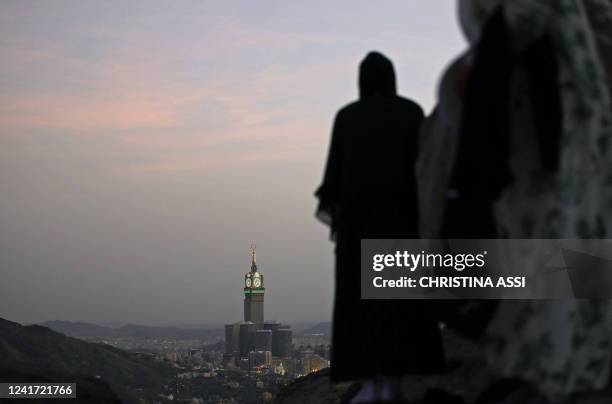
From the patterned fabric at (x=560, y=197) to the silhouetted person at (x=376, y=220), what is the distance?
71cm

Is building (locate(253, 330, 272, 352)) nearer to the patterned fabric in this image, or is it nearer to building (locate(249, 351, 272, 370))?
building (locate(249, 351, 272, 370))

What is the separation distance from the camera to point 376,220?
4480 mm

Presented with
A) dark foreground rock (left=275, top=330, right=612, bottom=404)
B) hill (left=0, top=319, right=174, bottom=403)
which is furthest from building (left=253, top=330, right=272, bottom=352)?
dark foreground rock (left=275, top=330, right=612, bottom=404)

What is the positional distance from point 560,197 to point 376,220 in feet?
3.76

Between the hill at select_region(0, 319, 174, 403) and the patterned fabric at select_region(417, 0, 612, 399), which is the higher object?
the patterned fabric at select_region(417, 0, 612, 399)

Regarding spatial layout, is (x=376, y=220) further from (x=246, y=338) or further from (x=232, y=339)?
(x=232, y=339)

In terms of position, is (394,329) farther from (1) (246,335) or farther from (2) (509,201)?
(1) (246,335)

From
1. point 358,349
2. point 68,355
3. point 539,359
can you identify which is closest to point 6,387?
point 358,349

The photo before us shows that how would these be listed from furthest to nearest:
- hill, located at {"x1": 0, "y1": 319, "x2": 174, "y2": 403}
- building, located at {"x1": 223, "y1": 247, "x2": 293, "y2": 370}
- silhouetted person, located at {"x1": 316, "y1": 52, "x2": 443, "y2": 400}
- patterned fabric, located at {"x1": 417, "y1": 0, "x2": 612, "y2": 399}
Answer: building, located at {"x1": 223, "y1": 247, "x2": 293, "y2": 370}, hill, located at {"x1": 0, "y1": 319, "x2": 174, "y2": 403}, silhouetted person, located at {"x1": 316, "y1": 52, "x2": 443, "y2": 400}, patterned fabric, located at {"x1": 417, "y1": 0, "x2": 612, "y2": 399}

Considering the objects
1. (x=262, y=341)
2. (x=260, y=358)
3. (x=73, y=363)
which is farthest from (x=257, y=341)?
(x=73, y=363)

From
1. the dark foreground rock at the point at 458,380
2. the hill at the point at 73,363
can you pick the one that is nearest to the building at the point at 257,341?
the hill at the point at 73,363

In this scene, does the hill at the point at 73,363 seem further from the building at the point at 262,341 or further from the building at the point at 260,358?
the building at the point at 262,341

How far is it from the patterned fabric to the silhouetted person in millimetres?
713

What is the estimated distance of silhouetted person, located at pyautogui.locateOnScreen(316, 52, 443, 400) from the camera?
4.39 m
